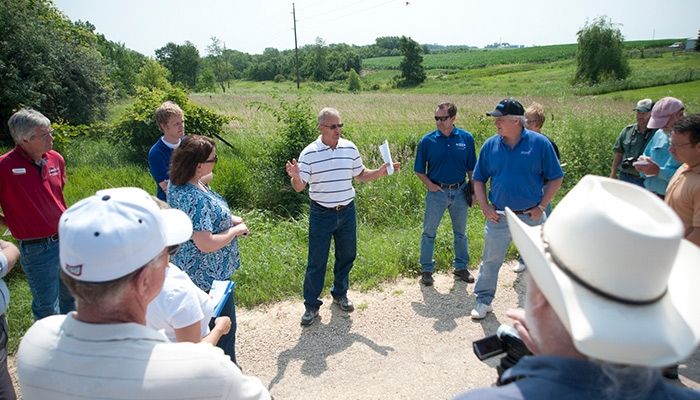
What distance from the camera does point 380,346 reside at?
13.6 feet

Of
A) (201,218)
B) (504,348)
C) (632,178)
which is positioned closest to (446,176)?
(632,178)

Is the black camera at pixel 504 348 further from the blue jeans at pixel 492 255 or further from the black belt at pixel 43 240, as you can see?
the black belt at pixel 43 240

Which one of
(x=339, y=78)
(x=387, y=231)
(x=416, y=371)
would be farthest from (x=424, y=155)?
(x=339, y=78)

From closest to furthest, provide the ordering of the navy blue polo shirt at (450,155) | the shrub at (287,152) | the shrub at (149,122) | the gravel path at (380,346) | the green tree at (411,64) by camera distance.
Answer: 1. the gravel path at (380,346)
2. the navy blue polo shirt at (450,155)
3. the shrub at (287,152)
4. the shrub at (149,122)
5. the green tree at (411,64)

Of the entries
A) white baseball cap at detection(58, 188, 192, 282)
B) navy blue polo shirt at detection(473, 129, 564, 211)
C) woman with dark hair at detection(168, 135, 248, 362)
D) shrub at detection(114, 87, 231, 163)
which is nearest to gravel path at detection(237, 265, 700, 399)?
woman with dark hair at detection(168, 135, 248, 362)

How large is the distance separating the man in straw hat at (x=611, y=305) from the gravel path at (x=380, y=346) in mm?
2518

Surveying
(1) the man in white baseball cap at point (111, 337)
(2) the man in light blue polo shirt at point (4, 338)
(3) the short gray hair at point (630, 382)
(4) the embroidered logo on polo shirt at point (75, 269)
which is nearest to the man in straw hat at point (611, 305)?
(3) the short gray hair at point (630, 382)

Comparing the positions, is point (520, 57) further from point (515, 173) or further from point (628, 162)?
point (515, 173)

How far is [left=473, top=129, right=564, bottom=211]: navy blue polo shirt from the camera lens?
424cm

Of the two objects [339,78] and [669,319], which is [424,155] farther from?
[339,78]

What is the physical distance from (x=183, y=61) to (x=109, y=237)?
3075 inches

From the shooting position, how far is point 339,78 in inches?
3009

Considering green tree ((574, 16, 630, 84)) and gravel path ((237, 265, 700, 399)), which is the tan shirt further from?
green tree ((574, 16, 630, 84))

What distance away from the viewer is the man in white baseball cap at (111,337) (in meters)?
1.34
